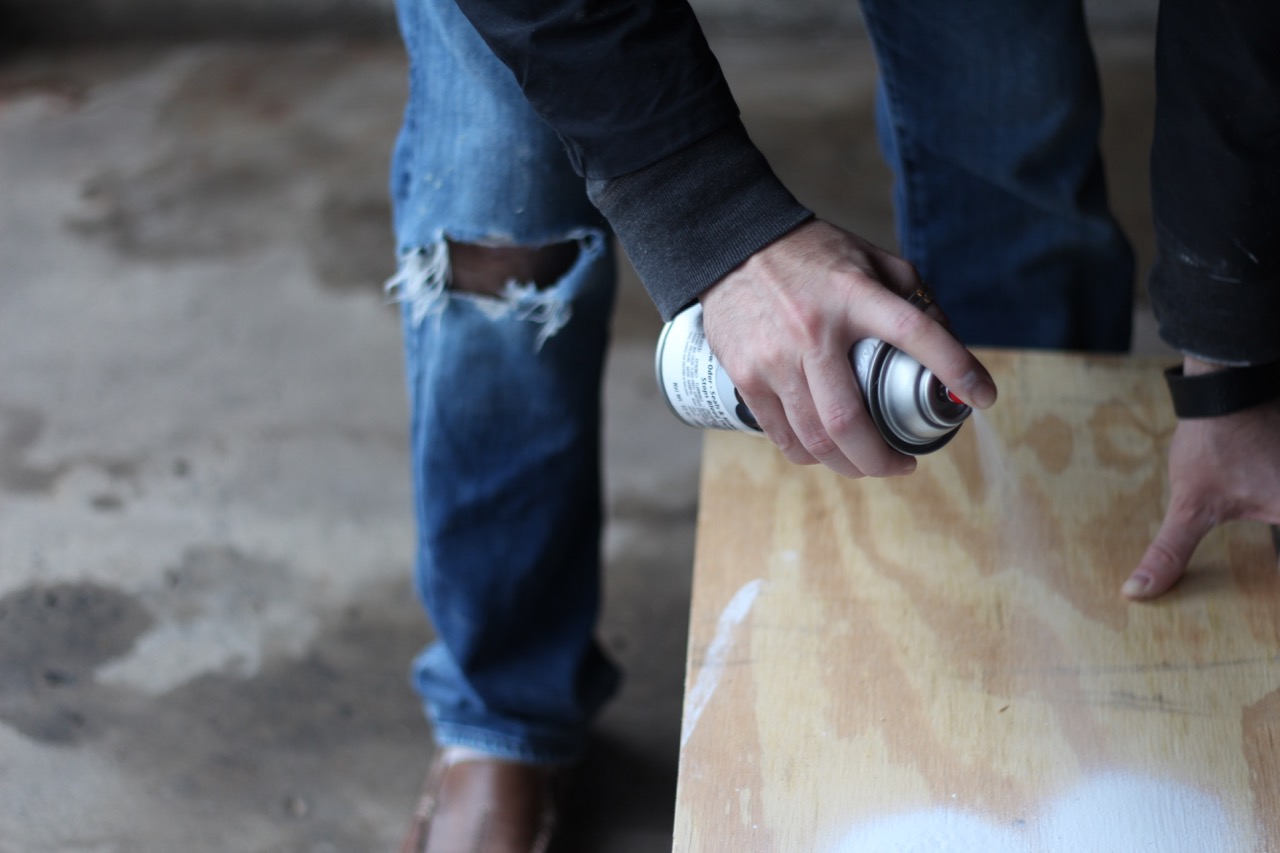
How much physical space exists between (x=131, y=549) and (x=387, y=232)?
0.92m

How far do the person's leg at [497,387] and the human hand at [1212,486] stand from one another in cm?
53

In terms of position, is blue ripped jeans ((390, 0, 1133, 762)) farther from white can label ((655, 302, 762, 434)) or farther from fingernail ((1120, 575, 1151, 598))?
fingernail ((1120, 575, 1151, 598))

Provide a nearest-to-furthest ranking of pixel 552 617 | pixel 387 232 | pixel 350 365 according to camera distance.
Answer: pixel 552 617, pixel 350 365, pixel 387 232

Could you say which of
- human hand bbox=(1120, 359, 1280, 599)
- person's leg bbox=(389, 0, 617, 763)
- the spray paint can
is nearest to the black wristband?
human hand bbox=(1120, 359, 1280, 599)

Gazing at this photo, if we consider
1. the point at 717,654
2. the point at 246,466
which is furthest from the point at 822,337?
the point at 246,466

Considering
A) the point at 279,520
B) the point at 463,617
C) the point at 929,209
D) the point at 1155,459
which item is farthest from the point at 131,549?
the point at 1155,459

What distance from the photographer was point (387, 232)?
7.70 ft

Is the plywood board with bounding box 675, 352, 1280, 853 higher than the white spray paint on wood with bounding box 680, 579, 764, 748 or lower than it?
lower

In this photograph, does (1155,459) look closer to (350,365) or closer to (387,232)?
(350,365)

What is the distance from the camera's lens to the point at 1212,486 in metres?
0.91

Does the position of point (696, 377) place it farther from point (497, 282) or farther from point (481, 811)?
point (481, 811)

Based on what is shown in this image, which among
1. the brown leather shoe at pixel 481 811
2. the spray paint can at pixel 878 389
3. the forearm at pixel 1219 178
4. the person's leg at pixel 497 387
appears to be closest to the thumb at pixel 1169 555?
the forearm at pixel 1219 178

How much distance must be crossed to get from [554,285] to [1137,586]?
568mm

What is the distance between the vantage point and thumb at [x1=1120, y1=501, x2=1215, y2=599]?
34.9 inches
